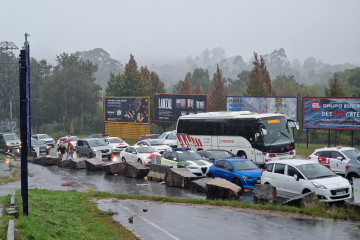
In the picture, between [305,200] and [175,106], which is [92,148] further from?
[305,200]

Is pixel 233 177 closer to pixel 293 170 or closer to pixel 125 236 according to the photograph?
pixel 293 170

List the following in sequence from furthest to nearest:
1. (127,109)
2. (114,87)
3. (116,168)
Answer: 1. (114,87)
2. (127,109)
3. (116,168)

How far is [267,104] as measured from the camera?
4162 cm

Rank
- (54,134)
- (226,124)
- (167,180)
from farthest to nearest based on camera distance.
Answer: (54,134), (226,124), (167,180)

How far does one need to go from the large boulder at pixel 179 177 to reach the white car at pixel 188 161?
1.04 meters

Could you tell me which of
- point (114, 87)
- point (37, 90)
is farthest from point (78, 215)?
point (37, 90)

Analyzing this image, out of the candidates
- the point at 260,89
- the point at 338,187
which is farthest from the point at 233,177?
the point at 260,89

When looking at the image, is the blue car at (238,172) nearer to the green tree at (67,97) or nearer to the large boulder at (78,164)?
the large boulder at (78,164)

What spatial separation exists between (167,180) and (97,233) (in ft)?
32.5

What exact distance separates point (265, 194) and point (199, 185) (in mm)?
4168

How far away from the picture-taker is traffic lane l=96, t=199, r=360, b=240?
11633mm

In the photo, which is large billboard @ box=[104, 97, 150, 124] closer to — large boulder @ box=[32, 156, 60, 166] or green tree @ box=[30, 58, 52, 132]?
large boulder @ box=[32, 156, 60, 166]

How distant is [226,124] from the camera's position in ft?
100

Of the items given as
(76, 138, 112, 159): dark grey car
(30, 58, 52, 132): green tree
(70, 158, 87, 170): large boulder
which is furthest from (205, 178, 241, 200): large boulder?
(30, 58, 52, 132): green tree
